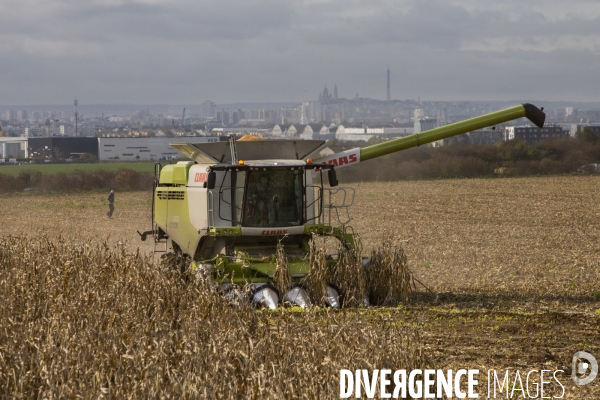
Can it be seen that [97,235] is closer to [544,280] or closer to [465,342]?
[544,280]

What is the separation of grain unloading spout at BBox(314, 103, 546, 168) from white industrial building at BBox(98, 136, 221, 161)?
4607 cm

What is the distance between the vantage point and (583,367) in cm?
659

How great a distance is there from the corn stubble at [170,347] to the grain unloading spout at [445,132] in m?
4.47

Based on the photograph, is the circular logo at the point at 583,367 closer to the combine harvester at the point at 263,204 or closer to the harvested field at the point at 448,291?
the harvested field at the point at 448,291

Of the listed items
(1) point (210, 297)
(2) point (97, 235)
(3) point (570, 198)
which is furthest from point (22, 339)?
(3) point (570, 198)

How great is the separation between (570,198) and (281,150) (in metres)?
18.3

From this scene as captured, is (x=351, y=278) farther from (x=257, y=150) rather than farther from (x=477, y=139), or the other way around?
(x=477, y=139)

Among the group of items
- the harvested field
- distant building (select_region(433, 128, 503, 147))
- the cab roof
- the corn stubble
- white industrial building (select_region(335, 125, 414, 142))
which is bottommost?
the harvested field

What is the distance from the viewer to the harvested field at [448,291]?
546cm

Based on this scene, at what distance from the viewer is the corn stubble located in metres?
4.90

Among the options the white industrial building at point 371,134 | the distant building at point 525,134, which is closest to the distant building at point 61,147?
the white industrial building at point 371,134

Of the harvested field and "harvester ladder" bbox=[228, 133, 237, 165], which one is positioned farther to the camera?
"harvester ladder" bbox=[228, 133, 237, 165]

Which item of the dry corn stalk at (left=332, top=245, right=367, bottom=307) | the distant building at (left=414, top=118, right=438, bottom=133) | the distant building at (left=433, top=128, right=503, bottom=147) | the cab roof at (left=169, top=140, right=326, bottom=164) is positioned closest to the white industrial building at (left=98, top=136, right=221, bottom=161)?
the distant building at (left=414, top=118, right=438, bottom=133)

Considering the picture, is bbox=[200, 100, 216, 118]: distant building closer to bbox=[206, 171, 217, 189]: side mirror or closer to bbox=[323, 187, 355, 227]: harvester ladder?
bbox=[323, 187, 355, 227]: harvester ladder
